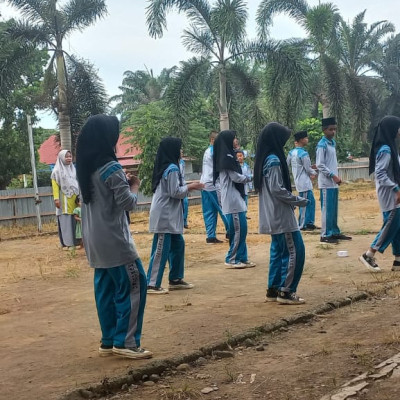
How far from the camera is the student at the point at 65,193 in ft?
36.9

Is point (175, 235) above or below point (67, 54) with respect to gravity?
below

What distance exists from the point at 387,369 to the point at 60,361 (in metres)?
2.28

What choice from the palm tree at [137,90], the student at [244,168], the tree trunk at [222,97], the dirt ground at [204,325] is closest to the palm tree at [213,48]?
the tree trunk at [222,97]

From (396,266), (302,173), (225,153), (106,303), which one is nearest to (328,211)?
(302,173)

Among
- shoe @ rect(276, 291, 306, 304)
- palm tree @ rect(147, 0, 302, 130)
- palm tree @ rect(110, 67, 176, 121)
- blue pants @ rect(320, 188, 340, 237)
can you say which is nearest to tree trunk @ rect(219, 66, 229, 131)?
palm tree @ rect(147, 0, 302, 130)

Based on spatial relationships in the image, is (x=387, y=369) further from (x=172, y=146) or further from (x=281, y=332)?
(x=172, y=146)

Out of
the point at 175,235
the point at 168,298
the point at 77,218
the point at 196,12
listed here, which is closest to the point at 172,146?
the point at 175,235

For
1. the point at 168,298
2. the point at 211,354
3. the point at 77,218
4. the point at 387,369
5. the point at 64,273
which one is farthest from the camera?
the point at 77,218

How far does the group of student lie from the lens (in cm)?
461

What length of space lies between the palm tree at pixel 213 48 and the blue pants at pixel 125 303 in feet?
49.9

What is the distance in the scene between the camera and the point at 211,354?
4.59 metres

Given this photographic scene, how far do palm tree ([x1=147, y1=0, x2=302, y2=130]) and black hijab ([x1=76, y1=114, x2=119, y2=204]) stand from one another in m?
15.1

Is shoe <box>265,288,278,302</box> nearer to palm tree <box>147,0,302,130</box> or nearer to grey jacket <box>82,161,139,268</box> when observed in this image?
grey jacket <box>82,161,139,268</box>

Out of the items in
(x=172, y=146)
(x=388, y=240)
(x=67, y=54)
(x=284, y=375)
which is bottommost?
(x=284, y=375)
